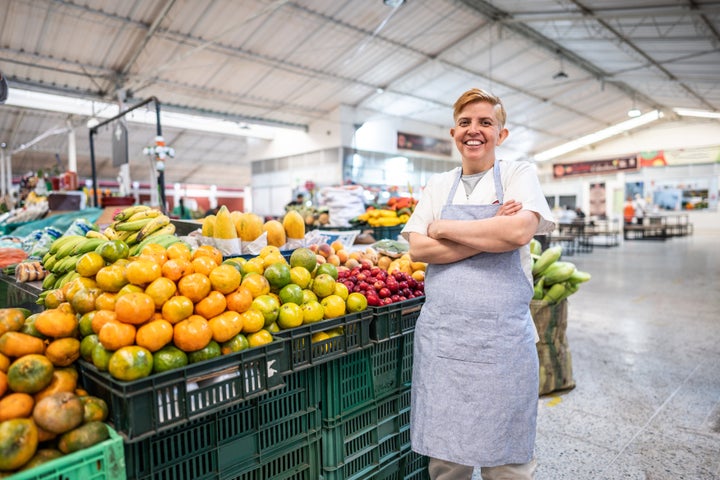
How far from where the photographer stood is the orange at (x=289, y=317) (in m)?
1.57

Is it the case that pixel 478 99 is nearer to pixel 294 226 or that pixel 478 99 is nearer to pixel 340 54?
pixel 294 226

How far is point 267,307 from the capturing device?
1.52 meters

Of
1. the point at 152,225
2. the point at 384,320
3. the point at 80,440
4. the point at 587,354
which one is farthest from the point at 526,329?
the point at 587,354

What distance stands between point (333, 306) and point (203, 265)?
1.67 feet

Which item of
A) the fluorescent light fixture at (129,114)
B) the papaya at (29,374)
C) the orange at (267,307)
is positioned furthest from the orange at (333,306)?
the fluorescent light fixture at (129,114)

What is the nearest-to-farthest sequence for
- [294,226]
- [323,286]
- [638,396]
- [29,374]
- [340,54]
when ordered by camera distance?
[29,374] → [323,286] → [294,226] → [638,396] → [340,54]

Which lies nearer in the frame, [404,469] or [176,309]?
[176,309]

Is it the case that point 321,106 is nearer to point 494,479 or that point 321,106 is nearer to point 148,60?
point 148,60

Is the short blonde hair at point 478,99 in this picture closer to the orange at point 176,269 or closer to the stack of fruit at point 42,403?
the orange at point 176,269

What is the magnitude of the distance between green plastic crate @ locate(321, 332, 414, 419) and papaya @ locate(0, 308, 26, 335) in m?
0.97

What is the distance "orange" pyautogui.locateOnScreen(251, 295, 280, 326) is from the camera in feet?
4.98

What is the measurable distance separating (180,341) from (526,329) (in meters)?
1.14

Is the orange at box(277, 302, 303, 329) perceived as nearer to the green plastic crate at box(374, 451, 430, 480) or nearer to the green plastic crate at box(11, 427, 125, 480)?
the green plastic crate at box(11, 427, 125, 480)

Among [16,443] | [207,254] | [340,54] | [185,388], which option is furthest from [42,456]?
[340,54]
